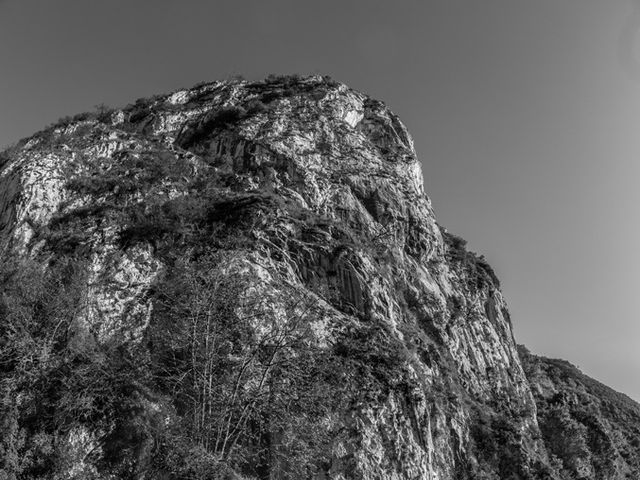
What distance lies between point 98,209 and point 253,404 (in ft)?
58.1

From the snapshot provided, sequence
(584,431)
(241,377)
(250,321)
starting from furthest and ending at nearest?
(584,431), (250,321), (241,377)

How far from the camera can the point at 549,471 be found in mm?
25406

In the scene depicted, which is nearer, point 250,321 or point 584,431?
point 250,321

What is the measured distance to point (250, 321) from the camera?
20.4m

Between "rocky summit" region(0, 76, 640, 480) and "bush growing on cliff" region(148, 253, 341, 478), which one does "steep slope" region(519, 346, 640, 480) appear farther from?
"bush growing on cliff" region(148, 253, 341, 478)

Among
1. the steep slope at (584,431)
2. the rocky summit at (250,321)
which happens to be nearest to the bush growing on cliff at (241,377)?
the rocky summit at (250,321)

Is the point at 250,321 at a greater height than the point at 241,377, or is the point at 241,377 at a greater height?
the point at 250,321

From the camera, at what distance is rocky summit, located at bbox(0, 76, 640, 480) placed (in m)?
17.3

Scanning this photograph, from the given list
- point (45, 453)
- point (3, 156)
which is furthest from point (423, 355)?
point (3, 156)

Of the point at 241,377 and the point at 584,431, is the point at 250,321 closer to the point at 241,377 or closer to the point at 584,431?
the point at 241,377

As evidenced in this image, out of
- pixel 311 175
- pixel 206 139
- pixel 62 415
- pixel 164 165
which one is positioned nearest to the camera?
pixel 62 415

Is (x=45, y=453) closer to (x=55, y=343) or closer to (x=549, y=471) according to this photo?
(x=55, y=343)

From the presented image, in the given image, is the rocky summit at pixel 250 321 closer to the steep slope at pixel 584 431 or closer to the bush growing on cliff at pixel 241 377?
the bush growing on cliff at pixel 241 377

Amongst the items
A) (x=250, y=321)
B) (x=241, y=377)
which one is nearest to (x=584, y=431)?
(x=250, y=321)
